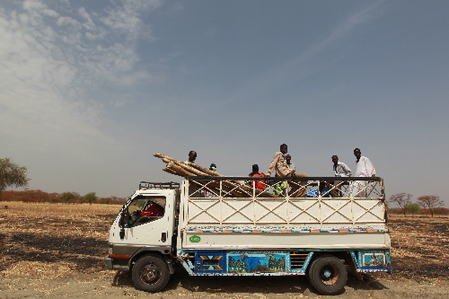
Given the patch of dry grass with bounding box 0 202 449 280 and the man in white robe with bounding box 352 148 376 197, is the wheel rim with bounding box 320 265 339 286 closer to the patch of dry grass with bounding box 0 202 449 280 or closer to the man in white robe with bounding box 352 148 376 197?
the patch of dry grass with bounding box 0 202 449 280

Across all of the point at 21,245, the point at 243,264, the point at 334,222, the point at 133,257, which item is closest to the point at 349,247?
the point at 334,222

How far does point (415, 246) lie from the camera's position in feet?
43.2

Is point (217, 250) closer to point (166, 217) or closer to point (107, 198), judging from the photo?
point (166, 217)

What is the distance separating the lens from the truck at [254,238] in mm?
6633

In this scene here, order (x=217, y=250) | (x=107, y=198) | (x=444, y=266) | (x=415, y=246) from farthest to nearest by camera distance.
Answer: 1. (x=107, y=198)
2. (x=415, y=246)
3. (x=444, y=266)
4. (x=217, y=250)

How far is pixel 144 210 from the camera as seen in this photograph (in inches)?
285

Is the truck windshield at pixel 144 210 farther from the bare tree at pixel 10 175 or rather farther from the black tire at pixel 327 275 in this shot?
the bare tree at pixel 10 175

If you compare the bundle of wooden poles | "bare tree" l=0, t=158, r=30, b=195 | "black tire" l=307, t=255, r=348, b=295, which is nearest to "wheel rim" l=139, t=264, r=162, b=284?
the bundle of wooden poles

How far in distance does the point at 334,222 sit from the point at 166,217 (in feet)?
13.9

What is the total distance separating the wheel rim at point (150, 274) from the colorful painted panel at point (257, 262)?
5.96 feet

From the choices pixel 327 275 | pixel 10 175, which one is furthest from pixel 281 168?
pixel 10 175

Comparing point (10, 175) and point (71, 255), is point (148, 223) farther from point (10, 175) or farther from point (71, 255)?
point (10, 175)

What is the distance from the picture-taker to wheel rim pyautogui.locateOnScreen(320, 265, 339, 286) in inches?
267

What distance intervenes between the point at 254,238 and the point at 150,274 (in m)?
2.73
